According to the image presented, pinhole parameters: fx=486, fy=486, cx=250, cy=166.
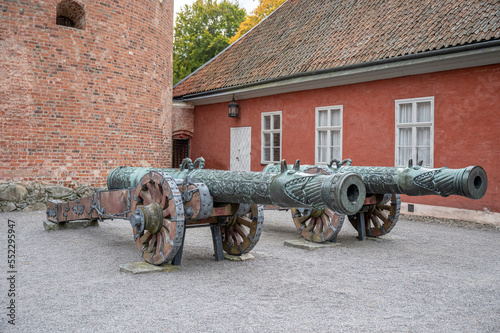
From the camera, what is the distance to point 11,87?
10383 millimetres

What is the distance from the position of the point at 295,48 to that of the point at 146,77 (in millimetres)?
4180

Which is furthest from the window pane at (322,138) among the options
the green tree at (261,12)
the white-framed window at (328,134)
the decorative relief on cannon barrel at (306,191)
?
the green tree at (261,12)

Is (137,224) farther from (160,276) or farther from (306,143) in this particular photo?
(306,143)

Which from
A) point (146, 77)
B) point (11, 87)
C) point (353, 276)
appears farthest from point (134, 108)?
point (353, 276)

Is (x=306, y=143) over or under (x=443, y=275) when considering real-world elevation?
Answer: over

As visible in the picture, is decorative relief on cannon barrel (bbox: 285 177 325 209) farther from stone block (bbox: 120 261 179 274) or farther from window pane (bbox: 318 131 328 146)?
window pane (bbox: 318 131 328 146)

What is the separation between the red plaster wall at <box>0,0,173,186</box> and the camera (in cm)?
1045

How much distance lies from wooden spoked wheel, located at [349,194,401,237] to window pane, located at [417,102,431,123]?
325 cm

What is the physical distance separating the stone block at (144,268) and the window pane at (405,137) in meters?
6.75

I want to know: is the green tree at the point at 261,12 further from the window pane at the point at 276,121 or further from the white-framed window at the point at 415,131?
the white-framed window at the point at 415,131

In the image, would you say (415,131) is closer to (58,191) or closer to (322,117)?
(322,117)

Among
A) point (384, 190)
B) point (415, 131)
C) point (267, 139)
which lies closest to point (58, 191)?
point (267, 139)

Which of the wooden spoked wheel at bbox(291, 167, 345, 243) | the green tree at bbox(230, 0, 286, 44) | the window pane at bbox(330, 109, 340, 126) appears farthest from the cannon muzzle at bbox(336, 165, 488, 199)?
the green tree at bbox(230, 0, 286, 44)

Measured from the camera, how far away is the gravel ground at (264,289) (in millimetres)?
3619
